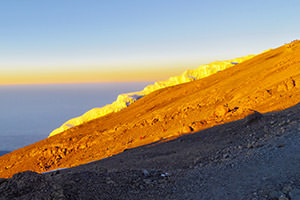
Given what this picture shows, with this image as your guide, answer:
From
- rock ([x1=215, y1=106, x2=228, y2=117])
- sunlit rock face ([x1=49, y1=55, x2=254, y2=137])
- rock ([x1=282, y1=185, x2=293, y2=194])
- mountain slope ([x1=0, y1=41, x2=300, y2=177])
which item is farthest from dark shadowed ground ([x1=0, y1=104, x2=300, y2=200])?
sunlit rock face ([x1=49, y1=55, x2=254, y2=137])

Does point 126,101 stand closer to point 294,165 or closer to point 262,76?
point 262,76

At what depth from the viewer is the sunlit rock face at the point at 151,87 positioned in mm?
31969

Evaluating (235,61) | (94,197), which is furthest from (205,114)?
(235,61)

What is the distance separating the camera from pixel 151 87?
128 feet

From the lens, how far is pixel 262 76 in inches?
683

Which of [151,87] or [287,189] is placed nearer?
[287,189]

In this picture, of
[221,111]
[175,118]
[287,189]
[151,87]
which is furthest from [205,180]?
[151,87]

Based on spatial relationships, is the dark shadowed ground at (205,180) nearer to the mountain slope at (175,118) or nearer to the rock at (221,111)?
the rock at (221,111)

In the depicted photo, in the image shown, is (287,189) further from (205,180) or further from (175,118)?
(175,118)

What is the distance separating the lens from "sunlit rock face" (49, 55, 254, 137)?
105ft

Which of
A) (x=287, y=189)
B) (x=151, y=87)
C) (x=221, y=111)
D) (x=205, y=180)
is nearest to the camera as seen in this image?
(x=287, y=189)

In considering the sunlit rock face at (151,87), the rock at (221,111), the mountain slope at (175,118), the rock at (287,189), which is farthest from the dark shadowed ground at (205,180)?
the sunlit rock face at (151,87)

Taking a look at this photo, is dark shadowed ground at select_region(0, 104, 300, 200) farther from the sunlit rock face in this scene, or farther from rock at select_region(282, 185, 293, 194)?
the sunlit rock face

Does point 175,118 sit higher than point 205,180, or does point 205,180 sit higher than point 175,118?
point 205,180
